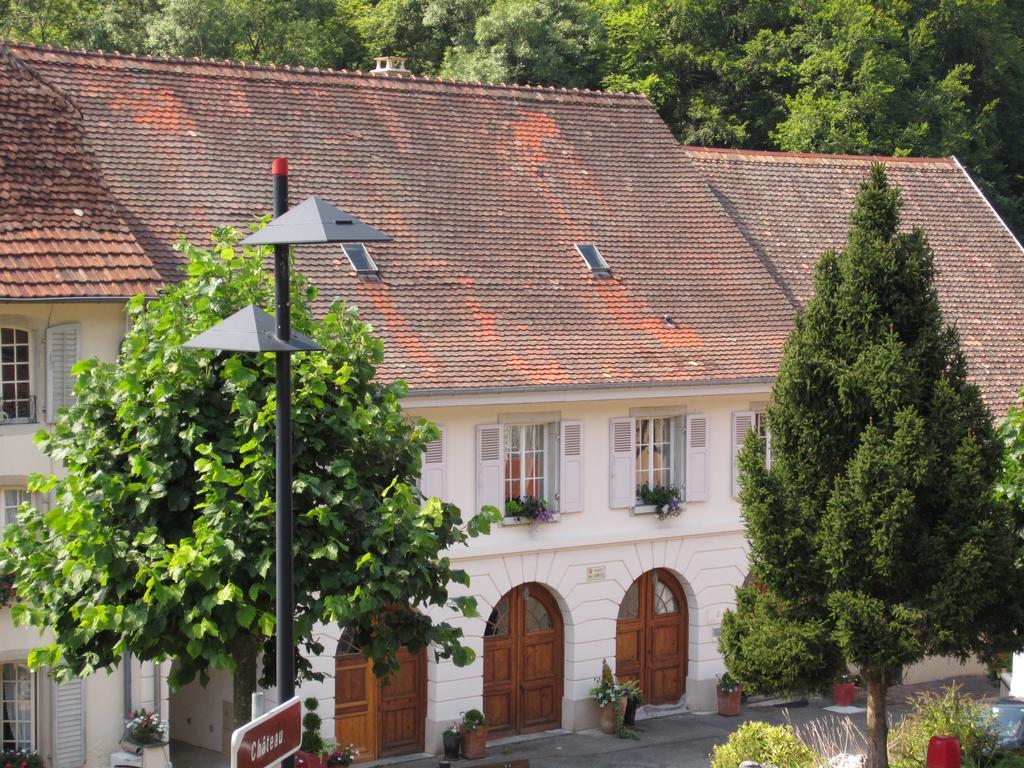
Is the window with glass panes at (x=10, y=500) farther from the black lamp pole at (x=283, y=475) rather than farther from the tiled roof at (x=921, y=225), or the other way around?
the tiled roof at (x=921, y=225)

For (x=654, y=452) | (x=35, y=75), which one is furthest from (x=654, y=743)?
(x=35, y=75)

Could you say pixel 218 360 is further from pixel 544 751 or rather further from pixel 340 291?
pixel 544 751

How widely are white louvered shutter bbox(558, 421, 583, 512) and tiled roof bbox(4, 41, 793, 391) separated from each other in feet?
3.22

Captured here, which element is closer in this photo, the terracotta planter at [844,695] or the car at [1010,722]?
the car at [1010,722]

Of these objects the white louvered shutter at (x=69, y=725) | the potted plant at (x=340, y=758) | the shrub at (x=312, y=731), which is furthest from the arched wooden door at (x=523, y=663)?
the white louvered shutter at (x=69, y=725)

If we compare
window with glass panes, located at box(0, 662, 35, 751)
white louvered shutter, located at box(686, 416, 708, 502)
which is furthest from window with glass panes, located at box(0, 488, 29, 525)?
white louvered shutter, located at box(686, 416, 708, 502)

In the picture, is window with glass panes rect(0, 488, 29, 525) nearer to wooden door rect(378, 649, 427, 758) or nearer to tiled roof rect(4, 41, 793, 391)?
tiled roof rect(4, 41, 793, 391)

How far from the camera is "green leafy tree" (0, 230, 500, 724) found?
1602 centimetres

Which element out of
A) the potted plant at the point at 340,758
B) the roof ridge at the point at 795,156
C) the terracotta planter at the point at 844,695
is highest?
the roof ridge at the point at 795,156

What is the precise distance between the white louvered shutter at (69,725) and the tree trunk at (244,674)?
7.09m

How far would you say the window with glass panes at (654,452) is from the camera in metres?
29.6

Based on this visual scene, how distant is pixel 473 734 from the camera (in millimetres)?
27438

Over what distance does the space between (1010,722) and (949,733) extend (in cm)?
285

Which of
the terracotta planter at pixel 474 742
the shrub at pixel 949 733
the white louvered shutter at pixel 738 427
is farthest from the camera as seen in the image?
the white louvered shutter at pixel 738 427
